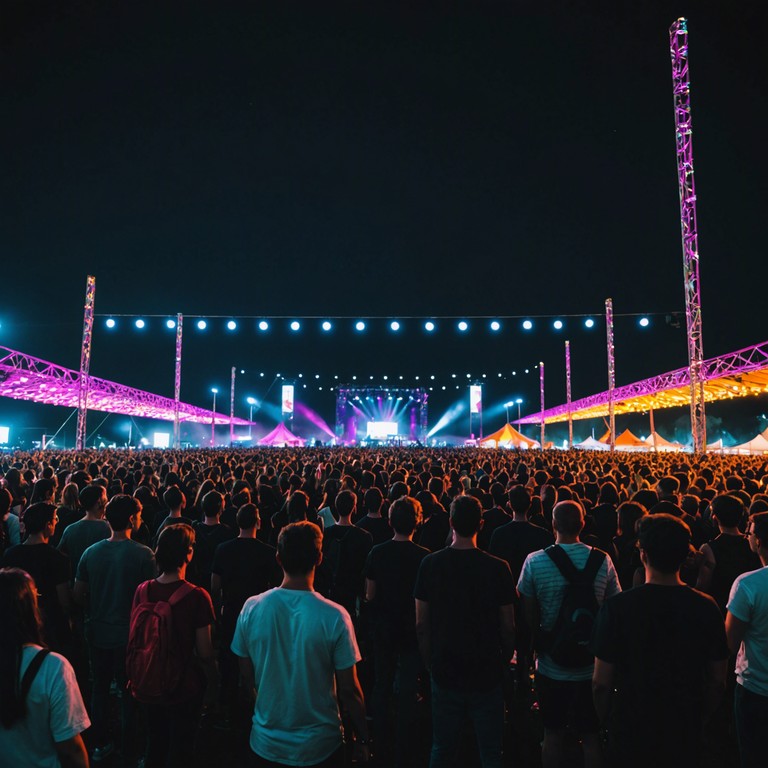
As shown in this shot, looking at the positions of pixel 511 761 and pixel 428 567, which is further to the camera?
pixel 511 761

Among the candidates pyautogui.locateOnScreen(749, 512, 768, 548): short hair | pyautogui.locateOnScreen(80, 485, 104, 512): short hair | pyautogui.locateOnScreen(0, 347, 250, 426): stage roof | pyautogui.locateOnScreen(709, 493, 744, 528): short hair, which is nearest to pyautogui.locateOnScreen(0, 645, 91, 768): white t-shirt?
pyautogui.locateOnScreen(80, 485, 104, 512): short hair

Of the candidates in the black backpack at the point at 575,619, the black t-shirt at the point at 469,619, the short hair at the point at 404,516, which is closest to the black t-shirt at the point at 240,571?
the short hair at the point at 404,516

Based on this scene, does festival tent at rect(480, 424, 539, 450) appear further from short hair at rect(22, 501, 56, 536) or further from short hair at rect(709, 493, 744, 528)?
short hair at rect(22, 501, 56, 536)

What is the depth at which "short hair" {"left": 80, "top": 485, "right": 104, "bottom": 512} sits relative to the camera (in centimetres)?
487

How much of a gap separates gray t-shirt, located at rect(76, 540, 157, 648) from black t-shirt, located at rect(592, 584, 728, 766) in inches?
122

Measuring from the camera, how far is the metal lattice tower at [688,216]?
60.9 ft

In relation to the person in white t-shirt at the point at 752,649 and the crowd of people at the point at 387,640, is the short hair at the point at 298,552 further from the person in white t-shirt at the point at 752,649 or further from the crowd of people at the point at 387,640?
the person in white t-shirt at the point at 752,649

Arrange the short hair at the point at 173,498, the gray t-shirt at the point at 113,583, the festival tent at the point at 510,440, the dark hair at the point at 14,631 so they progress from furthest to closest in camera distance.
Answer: the festival tent at the point at 510,440 < the short hair at the point at 173,498 < the gray t-shirt at the point at 113,583 < the dark hair at the point at 14,631

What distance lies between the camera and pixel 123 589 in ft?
12.6

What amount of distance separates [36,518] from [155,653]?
171cm

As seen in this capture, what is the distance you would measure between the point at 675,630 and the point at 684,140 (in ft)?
70.8

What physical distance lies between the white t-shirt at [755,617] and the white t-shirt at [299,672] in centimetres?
212

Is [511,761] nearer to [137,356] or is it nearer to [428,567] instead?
[428,567]

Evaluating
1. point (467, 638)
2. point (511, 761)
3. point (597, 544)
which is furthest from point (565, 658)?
point (597, 544)
